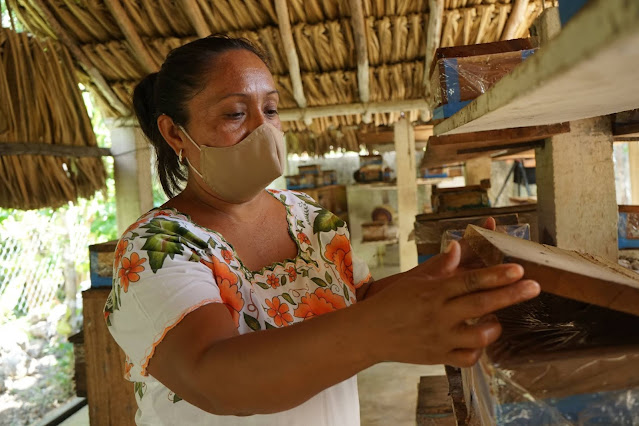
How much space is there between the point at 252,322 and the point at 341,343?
1.68ft

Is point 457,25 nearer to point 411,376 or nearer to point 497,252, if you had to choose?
point 411,376

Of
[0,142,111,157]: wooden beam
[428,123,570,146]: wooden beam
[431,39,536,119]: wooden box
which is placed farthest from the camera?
[0,142,111,157]: wooden beam

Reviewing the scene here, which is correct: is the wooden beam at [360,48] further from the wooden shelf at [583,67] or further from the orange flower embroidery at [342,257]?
the wooden shelf at [583,67]

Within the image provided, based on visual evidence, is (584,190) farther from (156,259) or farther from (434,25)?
(434,25)

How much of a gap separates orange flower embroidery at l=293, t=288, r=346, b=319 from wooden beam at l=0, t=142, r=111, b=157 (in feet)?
10.2

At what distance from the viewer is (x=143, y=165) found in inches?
190

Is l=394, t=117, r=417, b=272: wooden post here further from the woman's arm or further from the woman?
the woman's arm

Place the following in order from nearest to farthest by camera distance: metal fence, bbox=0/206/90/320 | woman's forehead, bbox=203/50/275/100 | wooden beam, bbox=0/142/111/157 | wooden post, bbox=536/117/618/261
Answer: woman's forehead, bbox=203/50/275/100
wooden post, bbox=536/117/618/261
wooden beam, bbox=0/142/111/157
metal fence, bbox=0/206/90/320

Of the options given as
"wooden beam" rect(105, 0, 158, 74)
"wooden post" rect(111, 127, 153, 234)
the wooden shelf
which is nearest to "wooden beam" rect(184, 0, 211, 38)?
"wooden beam" rect(105, 0, 158, 74)

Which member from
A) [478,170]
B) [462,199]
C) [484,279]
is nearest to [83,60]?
[462,199]

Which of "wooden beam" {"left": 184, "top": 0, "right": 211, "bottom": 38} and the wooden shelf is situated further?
Result: "wooden beam" {"left": 184, "top": 0, "right": 211, "bottom": 38}

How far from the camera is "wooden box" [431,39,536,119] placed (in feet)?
5.34

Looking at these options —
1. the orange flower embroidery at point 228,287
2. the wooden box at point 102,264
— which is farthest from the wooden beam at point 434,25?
the orange flower embroidery at point 228,287

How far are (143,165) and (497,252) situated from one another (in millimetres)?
4522
